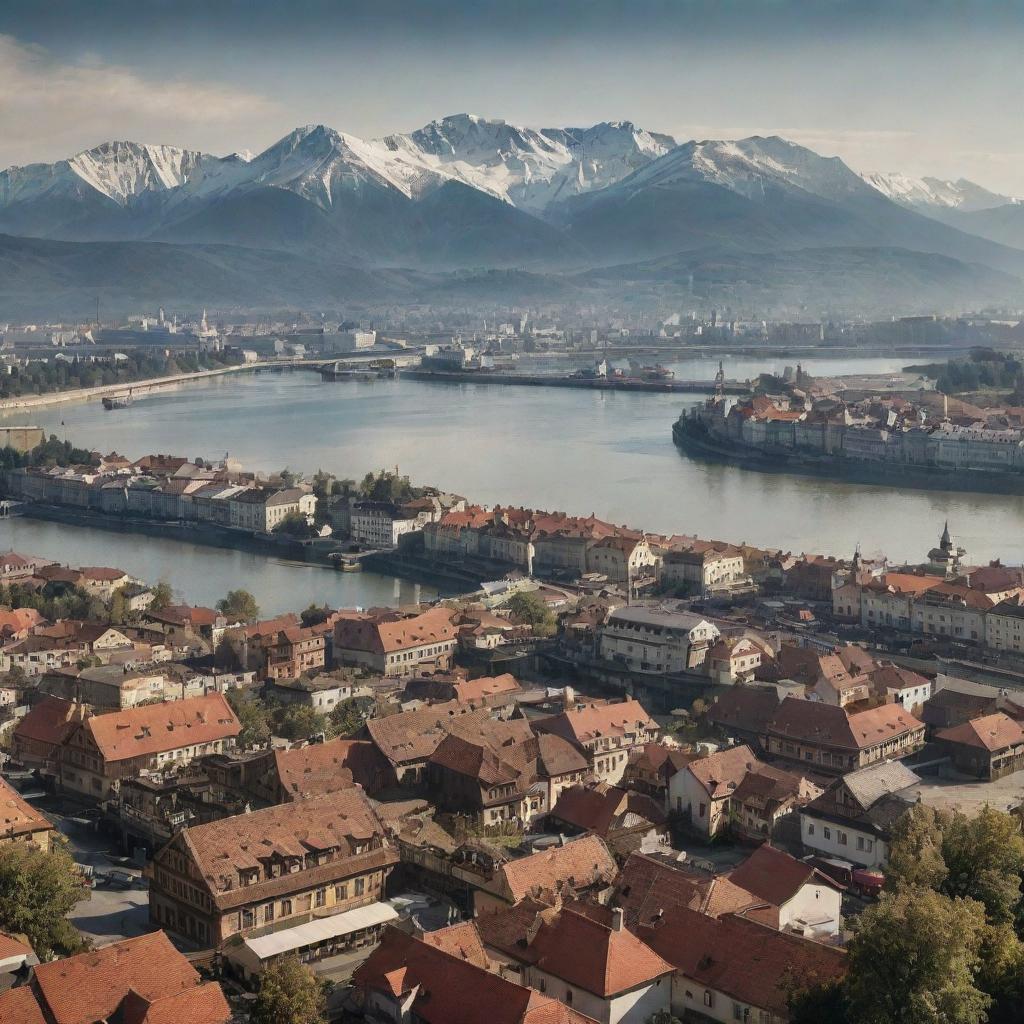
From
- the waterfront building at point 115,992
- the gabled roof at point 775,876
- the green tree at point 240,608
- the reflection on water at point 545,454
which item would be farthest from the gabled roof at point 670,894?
the reflection on water at point 545,454

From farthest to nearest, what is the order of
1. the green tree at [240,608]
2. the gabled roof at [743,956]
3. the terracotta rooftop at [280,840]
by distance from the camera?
1. the green tree at [240,608]
2. the terracotta rooftop at [280,840]
3. the gabled roof at [743,956]

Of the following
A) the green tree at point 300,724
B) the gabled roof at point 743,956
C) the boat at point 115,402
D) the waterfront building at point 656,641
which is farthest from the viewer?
the boat at point 115,402

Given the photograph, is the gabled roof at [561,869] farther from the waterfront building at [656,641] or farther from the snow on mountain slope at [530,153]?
the snow on mountain slope at [530,153]

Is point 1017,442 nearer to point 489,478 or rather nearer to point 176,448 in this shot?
point 489,478

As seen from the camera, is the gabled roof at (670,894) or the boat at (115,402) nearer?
the gabled roof at (670,894)

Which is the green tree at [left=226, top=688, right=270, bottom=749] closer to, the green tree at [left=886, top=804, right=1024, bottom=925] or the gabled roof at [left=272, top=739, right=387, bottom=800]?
the gabled roof at [left=272, top=739, right=387, bottom=800]

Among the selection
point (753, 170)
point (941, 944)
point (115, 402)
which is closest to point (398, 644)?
point (941, 944)

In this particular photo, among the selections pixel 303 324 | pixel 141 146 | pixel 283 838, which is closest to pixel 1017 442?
pixel 283 838

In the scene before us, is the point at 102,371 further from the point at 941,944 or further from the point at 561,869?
the point at 941,944
